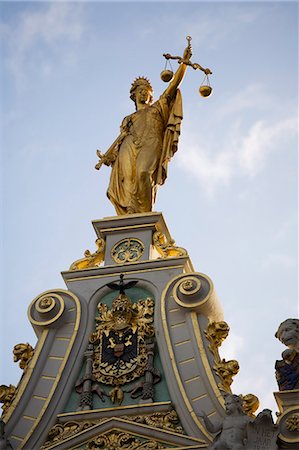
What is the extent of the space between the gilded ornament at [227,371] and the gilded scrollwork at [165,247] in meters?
2.03

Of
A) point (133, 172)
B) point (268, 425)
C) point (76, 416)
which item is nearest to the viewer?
point (268, 425)

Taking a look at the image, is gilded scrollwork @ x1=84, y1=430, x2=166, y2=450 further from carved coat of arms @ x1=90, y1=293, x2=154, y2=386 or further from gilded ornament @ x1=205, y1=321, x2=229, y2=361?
gilded ornament @ x1=205, y1=321, x2=229, y2=361

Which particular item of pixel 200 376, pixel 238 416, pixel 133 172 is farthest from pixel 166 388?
pixel 133 172

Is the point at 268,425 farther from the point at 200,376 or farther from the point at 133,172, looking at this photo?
the point at 133,172

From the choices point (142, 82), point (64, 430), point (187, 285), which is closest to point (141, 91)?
point (142, 82)

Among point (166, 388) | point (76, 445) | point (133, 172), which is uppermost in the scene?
point (133, 172)

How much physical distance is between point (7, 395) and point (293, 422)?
3.72 metres

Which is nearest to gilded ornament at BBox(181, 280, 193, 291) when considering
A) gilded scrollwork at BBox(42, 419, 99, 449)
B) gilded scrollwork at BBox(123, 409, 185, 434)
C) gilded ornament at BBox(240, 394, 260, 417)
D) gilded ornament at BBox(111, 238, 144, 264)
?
gilded ornament at BBox(111, 238, 144, 264)

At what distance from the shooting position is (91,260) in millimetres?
18016

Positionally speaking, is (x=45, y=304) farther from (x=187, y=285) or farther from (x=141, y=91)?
(x=141, y=91)

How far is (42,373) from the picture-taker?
54.9 feet

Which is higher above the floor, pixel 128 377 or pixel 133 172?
pixel 133 172

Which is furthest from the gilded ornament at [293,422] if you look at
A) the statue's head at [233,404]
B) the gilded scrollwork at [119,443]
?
the gilded scrollwork at [119,443]

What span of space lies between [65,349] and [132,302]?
3.53ft
